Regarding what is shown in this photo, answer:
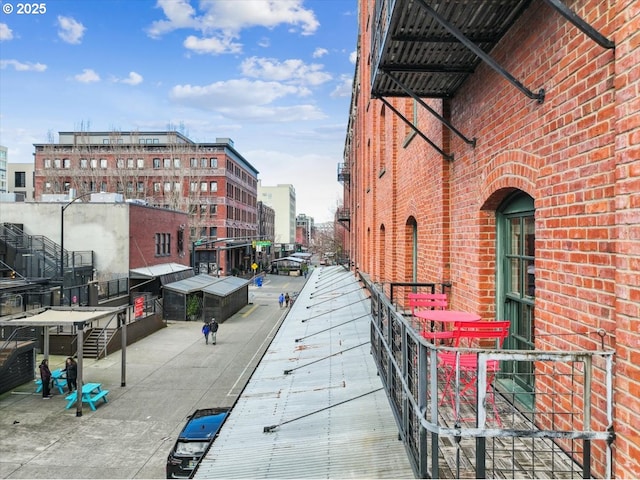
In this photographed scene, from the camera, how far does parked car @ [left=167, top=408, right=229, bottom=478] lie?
930 cm

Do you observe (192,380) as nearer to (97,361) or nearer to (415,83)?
(97,361)

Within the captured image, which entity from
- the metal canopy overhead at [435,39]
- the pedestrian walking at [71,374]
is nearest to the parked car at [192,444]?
the metal canopy overhead at [435,39]

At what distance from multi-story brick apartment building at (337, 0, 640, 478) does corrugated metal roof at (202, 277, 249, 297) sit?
2533 cm

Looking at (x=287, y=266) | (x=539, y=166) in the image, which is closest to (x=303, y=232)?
(x=287, y=266)

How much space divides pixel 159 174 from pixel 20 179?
1884 inches

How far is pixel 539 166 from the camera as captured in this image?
3.87 meters

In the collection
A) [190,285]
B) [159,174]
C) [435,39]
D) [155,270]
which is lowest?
[190,285]

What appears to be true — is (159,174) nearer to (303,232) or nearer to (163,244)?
(163,244)

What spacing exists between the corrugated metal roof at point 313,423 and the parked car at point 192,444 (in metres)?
1.87

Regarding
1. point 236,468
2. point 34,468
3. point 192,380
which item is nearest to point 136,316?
point 192,380

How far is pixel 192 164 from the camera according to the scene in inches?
2194

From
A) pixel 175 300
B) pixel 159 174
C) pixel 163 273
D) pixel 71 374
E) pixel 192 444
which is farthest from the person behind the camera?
pixel 159 174

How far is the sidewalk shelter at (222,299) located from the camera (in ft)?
100

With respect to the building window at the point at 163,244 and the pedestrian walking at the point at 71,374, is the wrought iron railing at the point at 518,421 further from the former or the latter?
the building window at the point at 163,244
